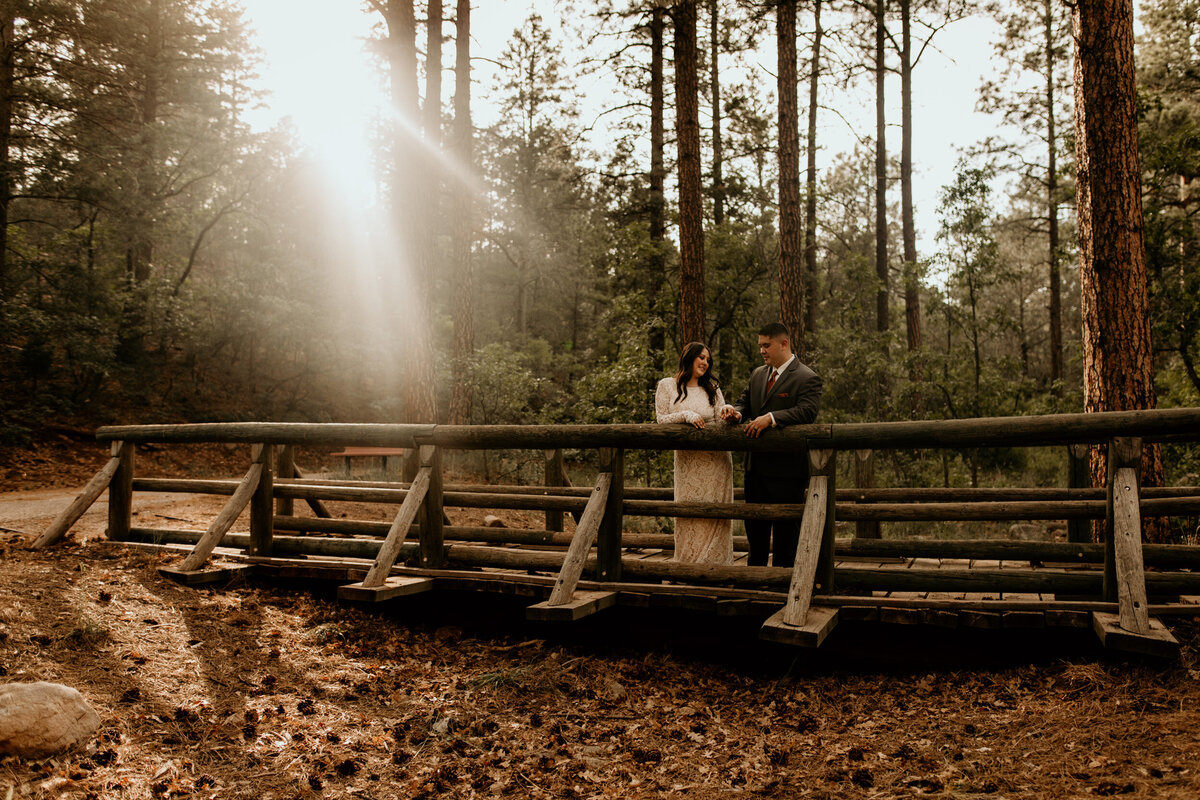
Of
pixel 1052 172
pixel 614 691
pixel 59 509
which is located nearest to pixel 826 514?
pixel 614 691

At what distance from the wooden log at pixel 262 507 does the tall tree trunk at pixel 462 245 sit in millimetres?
8867

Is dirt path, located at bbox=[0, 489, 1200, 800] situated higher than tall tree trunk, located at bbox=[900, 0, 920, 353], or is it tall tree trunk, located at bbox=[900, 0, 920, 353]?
tall tree trunk, located at bbox=[900, 0, 920, 353]

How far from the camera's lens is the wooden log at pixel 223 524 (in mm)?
7133

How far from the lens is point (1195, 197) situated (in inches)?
515

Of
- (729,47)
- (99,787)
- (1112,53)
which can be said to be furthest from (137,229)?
(1112,53)

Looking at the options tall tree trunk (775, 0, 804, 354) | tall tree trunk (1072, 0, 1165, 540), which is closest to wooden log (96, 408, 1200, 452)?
tall tree trunk (1072, 0, 1165, 540)

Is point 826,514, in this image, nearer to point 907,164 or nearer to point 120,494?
point 120,494

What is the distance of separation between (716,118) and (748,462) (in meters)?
20.5

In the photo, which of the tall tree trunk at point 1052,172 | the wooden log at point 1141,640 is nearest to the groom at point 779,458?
the wooden log at point 1141,640

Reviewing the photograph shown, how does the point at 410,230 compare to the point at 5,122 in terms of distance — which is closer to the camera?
the point at 410,230

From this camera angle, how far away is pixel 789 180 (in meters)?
15.8

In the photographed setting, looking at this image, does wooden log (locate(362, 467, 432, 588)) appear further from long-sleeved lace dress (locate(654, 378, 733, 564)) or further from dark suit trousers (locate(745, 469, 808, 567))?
dark suit trousers (locate(745, 469, 808, 567))

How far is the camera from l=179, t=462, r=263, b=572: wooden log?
7.13 m

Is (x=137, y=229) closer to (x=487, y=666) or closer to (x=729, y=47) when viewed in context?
(x=729, y=47)
